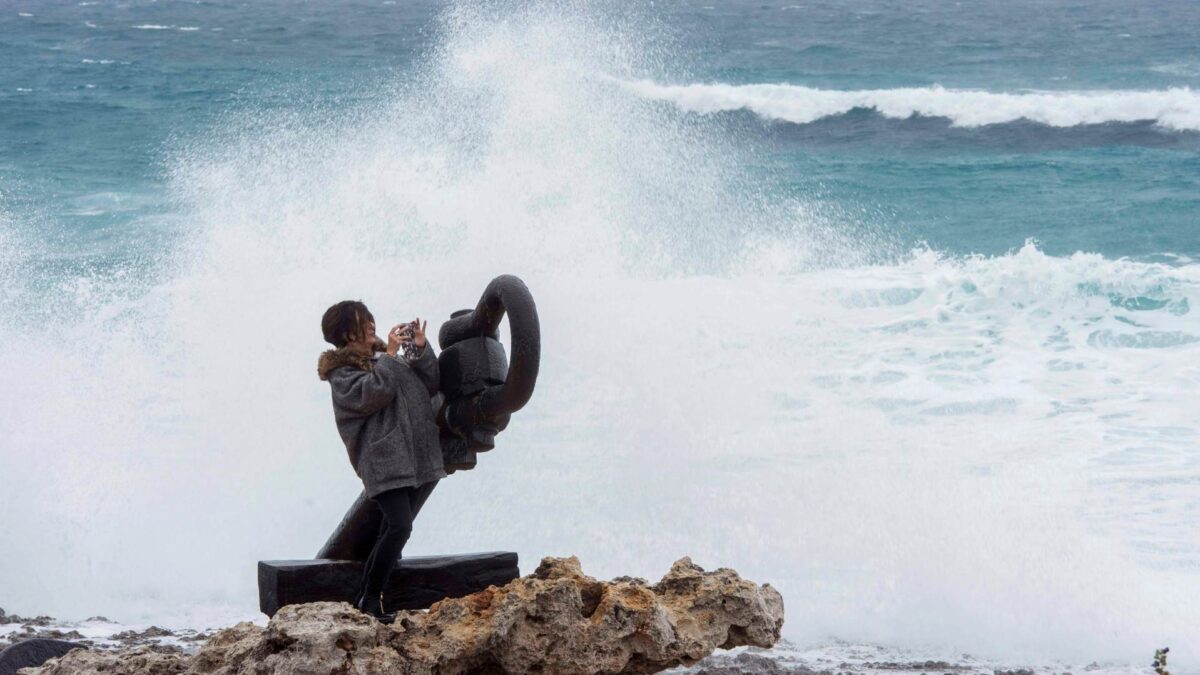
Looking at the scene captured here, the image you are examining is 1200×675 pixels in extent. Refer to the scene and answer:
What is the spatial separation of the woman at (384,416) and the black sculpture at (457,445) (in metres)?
0.06

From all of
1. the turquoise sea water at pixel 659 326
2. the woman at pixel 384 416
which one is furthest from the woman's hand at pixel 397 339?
the turquoise sea water at pixel 659 326

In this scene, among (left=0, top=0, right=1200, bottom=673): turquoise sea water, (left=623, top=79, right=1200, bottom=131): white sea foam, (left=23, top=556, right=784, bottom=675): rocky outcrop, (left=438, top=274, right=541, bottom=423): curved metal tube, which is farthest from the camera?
(left=623, top=79, right=1200, bottom=131): white sea foam

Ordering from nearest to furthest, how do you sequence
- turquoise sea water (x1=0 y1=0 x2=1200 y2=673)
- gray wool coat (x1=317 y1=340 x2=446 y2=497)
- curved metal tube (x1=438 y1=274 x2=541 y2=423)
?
curved metal tube (x1=438 y1=274 x2=541 y2=423), gray wool coat (x1=317 y1=340 x2=446 y2=497), turquoise sea water (x1=0 y1=0 x2=1200 y2=673)

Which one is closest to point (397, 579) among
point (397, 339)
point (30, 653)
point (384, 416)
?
point (384, 416)

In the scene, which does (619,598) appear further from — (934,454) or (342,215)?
(342,215)

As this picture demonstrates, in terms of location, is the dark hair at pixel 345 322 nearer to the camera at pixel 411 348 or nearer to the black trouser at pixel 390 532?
the camera at pixel 411 348

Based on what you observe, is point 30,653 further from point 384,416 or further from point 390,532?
point 384,416

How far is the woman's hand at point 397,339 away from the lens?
172 inches

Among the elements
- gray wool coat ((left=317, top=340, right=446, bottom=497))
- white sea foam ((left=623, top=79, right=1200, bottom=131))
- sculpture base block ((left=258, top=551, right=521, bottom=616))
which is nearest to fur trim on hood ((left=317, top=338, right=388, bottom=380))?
gray wool coat ((left=317, top=340, right=446, bottom=497))

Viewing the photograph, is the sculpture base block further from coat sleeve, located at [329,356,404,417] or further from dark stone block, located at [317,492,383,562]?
coat sleeve, located at [329,356,404,417]

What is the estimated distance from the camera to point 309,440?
905cm

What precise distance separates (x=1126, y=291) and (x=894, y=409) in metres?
3.87

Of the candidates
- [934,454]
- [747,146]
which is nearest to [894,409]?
[934,454]

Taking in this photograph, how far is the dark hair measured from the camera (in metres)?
4.39
